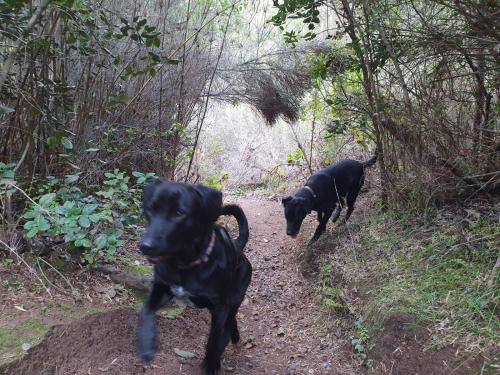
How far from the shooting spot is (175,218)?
267cm

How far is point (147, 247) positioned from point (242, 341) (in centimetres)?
197

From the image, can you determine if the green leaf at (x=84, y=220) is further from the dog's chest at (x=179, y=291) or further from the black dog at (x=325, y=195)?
the black dog at (x=325, y=195)

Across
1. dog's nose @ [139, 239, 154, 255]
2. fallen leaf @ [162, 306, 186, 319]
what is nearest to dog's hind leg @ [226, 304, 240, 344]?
fallen leaf @ [162, 306, 186, 319]

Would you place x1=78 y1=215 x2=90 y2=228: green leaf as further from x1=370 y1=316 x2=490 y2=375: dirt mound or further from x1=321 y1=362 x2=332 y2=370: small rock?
x1=370 y1=316 x2=490 y2=375: dirt mound

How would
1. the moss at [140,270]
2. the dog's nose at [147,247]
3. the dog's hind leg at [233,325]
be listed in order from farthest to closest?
the moss at [140,270]
the dog's hind leg at [233,325]
the dog's nose at [147,247]

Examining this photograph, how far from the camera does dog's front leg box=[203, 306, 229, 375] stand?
9.84 feet

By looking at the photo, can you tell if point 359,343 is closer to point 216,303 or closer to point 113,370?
point 216,303

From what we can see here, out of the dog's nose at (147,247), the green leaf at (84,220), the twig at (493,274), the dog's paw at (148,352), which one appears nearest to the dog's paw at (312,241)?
the twig at (493,274)

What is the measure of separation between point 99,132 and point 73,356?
8.37 feet

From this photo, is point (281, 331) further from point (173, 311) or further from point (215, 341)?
point (215, 341)

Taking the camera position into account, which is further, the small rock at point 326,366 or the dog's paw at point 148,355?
the small rock at point 326,366

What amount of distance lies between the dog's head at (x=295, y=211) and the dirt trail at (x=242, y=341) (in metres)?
0.53

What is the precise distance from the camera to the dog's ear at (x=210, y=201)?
286 cm

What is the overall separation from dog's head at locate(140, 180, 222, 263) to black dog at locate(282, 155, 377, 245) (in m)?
3.43
